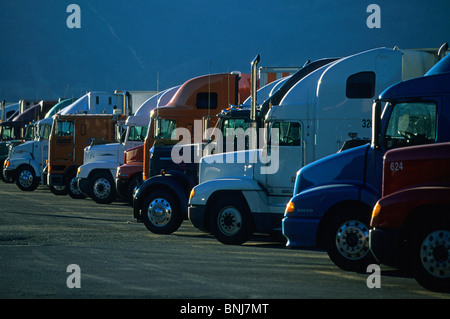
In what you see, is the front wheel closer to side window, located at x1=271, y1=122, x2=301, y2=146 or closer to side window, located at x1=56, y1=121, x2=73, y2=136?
side window, located at x1=271, y1=122, x2=301, y2=146

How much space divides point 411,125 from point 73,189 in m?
18.5

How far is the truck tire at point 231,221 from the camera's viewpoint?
14.7 metres

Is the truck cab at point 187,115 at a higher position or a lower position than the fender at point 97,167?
higher

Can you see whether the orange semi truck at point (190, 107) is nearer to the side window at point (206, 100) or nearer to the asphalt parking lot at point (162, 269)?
the side window at point (206, 100)

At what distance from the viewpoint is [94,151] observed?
26.1 m

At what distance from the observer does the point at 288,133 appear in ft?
48.7

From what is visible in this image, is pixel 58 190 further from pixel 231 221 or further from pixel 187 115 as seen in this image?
pixel 231 221

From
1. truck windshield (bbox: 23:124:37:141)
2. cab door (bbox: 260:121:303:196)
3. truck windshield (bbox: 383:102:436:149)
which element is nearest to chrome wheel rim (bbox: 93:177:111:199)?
truck windshield (bbox: 23:124:37:141)

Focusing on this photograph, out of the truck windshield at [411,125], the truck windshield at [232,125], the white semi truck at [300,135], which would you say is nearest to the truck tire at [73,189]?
the truck windshield at [232,125]

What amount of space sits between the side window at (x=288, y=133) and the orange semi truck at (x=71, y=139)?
13.6 metres

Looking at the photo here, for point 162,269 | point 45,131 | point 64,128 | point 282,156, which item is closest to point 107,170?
point 64,128
